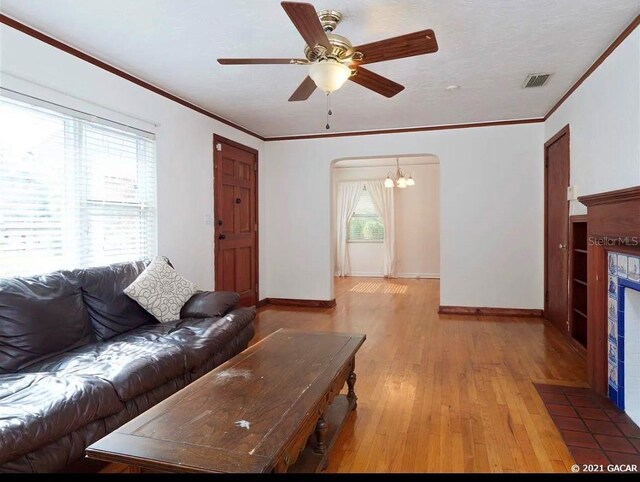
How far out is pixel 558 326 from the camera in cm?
430

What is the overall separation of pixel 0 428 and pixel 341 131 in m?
4.81

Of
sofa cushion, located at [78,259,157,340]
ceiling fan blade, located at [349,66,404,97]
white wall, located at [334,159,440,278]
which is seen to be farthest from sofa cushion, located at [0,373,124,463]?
white wall, located at [334,159,440,278]

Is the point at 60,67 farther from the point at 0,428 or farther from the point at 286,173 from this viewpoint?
the point at 286,173

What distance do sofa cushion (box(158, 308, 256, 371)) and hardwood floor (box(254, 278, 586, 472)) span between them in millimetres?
996

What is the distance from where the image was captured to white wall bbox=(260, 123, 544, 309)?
16.3 ft

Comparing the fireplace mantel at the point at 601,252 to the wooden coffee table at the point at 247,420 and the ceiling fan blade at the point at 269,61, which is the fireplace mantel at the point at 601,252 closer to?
the wooden coffee table at the point at 247,420

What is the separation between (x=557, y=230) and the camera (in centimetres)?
437

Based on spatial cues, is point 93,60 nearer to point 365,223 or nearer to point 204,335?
point 204,335

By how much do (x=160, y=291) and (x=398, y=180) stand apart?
5.71 m

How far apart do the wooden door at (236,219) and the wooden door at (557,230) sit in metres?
3.71

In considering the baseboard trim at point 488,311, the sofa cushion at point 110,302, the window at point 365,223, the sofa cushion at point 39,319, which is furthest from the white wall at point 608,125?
the window at point 365,223

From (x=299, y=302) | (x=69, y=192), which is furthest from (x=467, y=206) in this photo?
(x=69, y=192)

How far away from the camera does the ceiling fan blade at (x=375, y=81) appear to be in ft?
7.93
